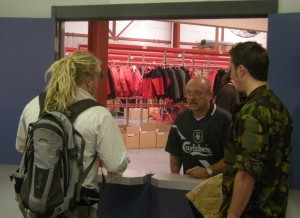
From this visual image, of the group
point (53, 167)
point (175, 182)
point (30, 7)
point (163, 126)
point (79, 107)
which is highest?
point (30, 7)

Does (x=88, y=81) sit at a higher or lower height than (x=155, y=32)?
lower

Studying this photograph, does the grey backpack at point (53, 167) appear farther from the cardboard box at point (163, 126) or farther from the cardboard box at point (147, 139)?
the cardboard box at point (163, 126)

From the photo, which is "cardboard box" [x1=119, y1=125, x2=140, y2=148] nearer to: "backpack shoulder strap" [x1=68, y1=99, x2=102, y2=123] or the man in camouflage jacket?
"backpack shoulder strap" [x1=68, y1=99, x2=102, y2=123]

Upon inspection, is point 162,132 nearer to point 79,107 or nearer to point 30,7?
point 30,7

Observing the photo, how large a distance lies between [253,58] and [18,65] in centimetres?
231

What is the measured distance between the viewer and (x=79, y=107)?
2041 mm

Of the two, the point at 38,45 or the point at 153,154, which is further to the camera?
the point at 153,154

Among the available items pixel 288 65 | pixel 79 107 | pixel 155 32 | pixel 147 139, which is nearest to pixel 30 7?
pixel 79 107

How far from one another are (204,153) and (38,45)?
5.41 feet

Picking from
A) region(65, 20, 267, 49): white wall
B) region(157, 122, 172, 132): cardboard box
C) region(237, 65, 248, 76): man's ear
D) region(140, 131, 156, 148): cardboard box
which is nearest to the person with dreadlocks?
region(237, 65, 248, 76): man's ear

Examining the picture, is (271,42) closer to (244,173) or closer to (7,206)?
(244,173)

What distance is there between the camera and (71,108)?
2.04 metres

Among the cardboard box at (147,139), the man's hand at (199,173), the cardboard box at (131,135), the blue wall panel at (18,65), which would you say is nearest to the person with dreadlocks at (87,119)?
the man's hand at (199,173)

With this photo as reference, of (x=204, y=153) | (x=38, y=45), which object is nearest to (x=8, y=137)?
(x=38, y=45)
